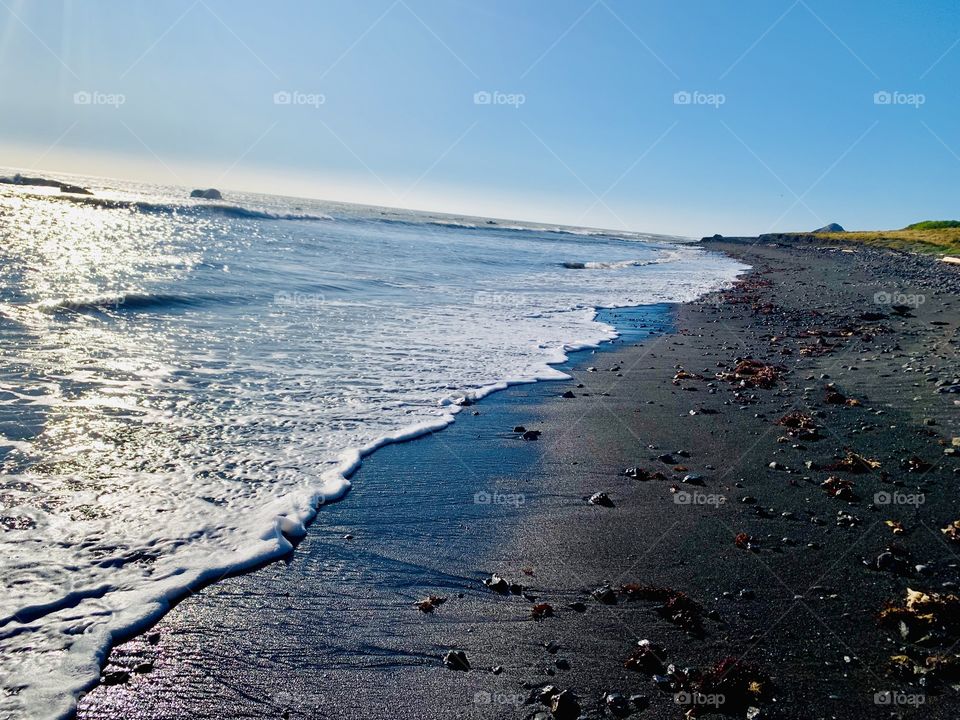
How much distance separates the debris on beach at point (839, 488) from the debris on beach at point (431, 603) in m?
4.12

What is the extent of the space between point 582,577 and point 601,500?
4.67 feet

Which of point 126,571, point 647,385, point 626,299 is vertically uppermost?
point 626,299

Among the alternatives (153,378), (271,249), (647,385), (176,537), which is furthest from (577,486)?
(271,249)

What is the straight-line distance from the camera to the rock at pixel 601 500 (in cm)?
584

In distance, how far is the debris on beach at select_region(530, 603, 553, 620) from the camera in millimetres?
4047

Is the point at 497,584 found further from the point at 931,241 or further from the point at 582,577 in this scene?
the point at 931,241

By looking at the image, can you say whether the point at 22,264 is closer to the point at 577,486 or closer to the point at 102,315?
the point at 102,315

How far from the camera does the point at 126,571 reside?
4328 millimetres

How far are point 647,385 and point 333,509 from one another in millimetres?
6643
